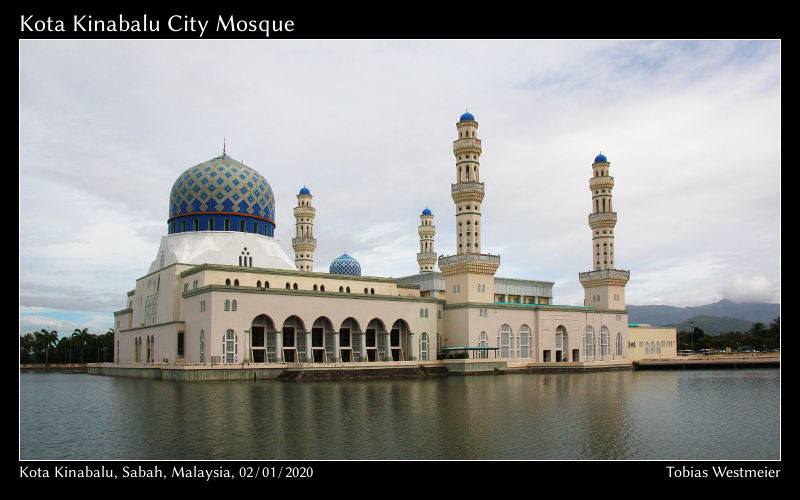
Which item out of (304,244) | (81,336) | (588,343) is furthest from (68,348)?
(588,343)

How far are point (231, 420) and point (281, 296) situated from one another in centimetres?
2348

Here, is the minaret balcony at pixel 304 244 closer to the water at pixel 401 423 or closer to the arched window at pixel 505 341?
the arched window at pixel 505 341

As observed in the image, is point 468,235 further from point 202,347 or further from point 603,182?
point 202,347

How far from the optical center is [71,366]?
212 feet

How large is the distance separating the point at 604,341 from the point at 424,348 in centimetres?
1906

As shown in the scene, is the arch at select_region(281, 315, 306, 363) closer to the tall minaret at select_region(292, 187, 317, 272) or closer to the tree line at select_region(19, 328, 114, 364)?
the tall minaret at select_region(292, 187, 317, 272)

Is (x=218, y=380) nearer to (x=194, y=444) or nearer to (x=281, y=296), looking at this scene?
(x=281, y=296)

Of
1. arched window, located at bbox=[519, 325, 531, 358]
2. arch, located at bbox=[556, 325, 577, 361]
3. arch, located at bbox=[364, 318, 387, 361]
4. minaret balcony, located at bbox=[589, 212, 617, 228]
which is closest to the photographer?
arch, located at bbox=[364, 318, 387, 361]

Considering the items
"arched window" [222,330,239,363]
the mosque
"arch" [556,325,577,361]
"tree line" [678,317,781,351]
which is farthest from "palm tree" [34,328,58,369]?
"tree line" [678,317,781,351]

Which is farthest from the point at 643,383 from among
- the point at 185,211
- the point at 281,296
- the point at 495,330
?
the point at 185,211

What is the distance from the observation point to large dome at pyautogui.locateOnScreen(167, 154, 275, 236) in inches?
2034

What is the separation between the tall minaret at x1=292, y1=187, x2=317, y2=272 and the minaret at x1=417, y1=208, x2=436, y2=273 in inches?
470

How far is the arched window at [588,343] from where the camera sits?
2338 inches

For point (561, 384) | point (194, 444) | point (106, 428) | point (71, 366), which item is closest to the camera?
point (194, 444)
